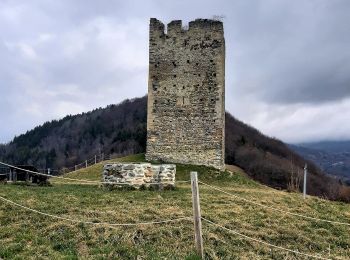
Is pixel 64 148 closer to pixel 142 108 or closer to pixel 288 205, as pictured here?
pixel 142 108

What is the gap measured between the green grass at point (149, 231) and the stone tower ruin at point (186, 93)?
44.3 feet

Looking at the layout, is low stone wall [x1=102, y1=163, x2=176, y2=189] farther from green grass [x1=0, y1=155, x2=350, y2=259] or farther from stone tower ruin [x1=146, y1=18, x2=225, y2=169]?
stone tower ruin [x1=146, y1=18, x2=225, y2=169]

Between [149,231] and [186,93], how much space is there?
19.2 metres

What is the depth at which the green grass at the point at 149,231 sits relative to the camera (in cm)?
948

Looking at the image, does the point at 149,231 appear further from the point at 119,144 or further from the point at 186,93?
the point at 119,144

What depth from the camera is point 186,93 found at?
2933cm

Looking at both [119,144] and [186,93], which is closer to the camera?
[186,93]

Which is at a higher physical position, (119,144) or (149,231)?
(119,144)

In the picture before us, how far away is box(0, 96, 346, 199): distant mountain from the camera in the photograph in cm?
7262

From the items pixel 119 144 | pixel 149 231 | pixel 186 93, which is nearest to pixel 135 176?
pixel 149 231

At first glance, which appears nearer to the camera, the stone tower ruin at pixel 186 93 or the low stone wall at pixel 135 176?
the low stone wall at pixel 135 176

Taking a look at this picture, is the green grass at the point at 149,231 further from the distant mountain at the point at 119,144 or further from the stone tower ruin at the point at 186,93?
the distant mountain at the point at 119,144

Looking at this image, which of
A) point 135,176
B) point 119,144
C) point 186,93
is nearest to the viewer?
point 135,176

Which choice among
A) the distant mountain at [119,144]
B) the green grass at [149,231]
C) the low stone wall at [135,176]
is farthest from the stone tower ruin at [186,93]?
the distant mountain at [119,144]
